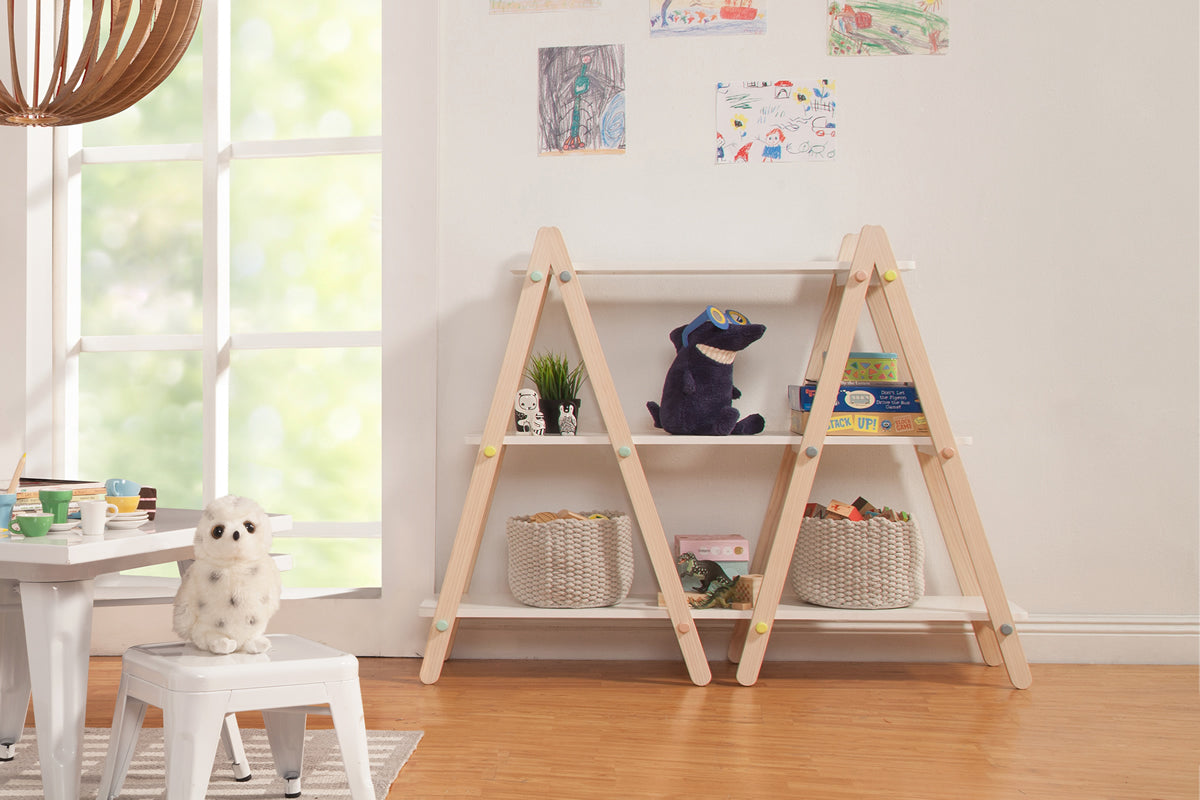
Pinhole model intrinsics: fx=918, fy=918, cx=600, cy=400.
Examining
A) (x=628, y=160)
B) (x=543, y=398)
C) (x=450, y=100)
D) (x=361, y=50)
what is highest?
(x=361, y=50)

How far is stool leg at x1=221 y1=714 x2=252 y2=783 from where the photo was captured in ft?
4.66

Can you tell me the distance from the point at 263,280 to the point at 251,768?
4.08 feet

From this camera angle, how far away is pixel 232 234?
229 centimetres

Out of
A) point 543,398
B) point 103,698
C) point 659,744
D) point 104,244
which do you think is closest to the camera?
point 659,744

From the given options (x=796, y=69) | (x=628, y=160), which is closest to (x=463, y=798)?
(x=628, y=160)

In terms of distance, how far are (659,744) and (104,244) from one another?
1841 mm

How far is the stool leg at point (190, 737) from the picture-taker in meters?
1.12

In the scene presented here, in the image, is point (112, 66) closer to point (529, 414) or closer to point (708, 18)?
point (529, 414)

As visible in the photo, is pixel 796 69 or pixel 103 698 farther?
pixel 796 69

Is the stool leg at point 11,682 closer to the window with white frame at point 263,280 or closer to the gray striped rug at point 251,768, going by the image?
the gray striped rug at point 251,768

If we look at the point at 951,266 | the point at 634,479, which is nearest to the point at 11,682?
the point at 634,479

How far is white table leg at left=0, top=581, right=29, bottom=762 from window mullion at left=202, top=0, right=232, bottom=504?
74 centimetres

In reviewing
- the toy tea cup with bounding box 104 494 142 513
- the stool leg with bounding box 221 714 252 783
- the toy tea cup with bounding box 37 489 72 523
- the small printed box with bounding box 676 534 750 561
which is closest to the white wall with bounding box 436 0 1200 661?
the small printed box with bounding box 676 534 750 561

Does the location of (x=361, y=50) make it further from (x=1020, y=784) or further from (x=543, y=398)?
(x=1020, y=784)
